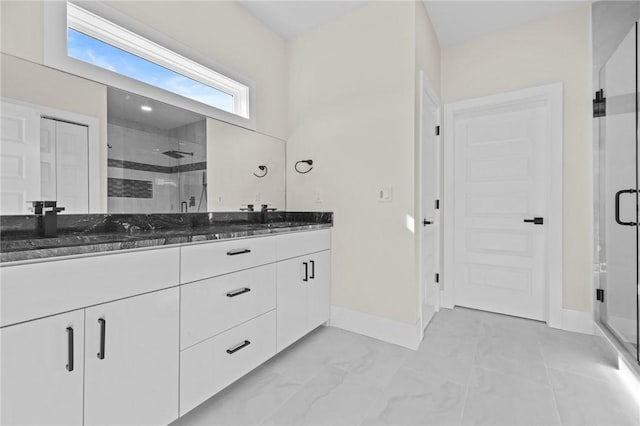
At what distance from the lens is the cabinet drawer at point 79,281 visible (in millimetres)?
839

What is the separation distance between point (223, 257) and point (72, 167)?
882 mm

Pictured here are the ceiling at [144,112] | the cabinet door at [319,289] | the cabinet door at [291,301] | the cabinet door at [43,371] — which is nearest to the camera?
the cabinet door at [43,371]

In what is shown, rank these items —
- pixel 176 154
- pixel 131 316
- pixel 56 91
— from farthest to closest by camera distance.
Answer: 1. pixel 176 154
2. pixel 56 91
3. pixel 131 316

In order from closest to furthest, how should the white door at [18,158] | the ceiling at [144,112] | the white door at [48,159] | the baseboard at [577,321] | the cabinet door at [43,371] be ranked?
the cabinet door at [43,371]
the white door at [18,158]
the white door at [48,159]
the ceiling at [144,112]
the baseboard at [577,321]

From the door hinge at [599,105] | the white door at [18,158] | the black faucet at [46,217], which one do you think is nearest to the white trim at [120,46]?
the white door at [18,158]

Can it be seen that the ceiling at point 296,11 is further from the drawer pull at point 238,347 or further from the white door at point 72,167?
the drawer pull at point 238,347

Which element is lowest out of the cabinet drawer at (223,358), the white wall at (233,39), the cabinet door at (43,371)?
the cabinet drawer at (223,358)

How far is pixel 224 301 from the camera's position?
1.47 meters

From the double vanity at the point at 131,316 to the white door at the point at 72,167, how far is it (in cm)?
8

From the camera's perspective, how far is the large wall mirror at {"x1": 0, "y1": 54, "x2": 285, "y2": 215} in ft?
4.18

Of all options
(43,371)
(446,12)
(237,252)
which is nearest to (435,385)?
(237,252)

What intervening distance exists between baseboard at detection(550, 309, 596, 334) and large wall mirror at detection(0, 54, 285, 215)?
9.51 feet

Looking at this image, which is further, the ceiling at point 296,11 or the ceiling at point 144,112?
the ceiling at point 296,11

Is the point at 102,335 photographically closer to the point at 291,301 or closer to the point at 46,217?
the point at 46,217
